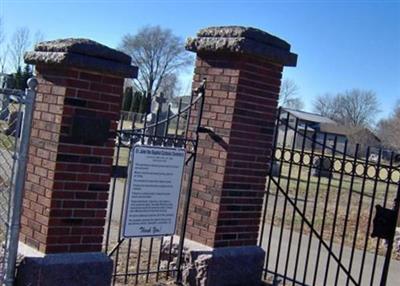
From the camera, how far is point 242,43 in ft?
17.1

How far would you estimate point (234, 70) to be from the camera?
17.6ft

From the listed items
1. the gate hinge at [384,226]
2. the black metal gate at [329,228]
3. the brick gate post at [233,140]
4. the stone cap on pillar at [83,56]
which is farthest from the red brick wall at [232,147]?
the gate hinge at [384,226]

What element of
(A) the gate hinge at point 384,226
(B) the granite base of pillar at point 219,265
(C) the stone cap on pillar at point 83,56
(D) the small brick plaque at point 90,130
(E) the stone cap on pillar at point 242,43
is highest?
(E) the stone cap on pillar at point 242,43

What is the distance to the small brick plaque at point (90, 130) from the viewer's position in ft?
14.3

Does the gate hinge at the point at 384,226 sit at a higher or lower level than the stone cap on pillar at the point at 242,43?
lower

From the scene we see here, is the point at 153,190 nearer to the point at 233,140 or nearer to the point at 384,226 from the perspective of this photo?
the point at 233,140

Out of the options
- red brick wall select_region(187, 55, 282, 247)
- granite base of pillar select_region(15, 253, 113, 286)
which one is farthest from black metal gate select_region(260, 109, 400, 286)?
granite base of pillar select_region(15, 253, 113, 286)

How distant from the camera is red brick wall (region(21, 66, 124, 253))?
14.2ft

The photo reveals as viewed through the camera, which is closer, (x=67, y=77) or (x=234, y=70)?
(x=67, y=77)

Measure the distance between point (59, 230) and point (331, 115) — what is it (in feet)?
332

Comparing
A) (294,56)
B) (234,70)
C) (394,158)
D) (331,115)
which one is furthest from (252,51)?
(331,115)

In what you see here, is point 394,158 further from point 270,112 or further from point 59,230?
point 59,230

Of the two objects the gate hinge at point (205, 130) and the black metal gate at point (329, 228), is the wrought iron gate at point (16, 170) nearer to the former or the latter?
the gate hinge at point (205, 130)

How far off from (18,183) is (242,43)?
8.01 ft
